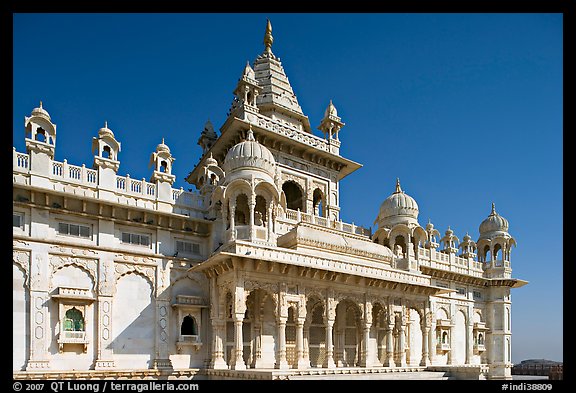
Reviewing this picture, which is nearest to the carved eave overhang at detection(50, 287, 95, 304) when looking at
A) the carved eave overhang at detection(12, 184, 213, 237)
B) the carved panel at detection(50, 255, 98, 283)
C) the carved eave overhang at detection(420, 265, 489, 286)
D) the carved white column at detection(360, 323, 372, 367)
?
the carved panel at detection(50, 255, 98, 283)

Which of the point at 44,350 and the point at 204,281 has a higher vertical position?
the point at 204,281

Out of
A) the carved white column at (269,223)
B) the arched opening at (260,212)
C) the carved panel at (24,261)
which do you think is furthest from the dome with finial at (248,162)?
the carved panel at (24,261)

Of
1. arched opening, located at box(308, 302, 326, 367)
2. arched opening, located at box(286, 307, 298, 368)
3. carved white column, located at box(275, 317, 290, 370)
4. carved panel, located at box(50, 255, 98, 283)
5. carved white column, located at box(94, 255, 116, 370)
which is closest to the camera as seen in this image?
carved panel, located at box(50, 255, 98, 283)

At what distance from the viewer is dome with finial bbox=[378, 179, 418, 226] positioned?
31156 millimetres

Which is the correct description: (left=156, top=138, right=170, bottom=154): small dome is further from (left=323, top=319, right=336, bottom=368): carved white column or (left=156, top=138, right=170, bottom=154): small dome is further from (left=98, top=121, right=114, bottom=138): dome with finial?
(left=323, top=319, right=336, bottom=368): carved white column

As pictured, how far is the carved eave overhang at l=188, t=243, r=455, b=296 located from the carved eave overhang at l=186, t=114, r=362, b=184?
900 cm

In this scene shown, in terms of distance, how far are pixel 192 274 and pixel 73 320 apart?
17.9ft

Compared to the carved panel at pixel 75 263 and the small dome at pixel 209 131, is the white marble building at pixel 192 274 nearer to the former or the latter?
the carved panel at pixel 75 263

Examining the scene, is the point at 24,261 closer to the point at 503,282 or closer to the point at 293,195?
the point at 293,195

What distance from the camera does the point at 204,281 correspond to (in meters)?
23.2

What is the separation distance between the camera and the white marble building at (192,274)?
1953 cm

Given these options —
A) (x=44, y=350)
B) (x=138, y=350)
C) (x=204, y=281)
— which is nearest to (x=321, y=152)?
(x=204, y=281)
